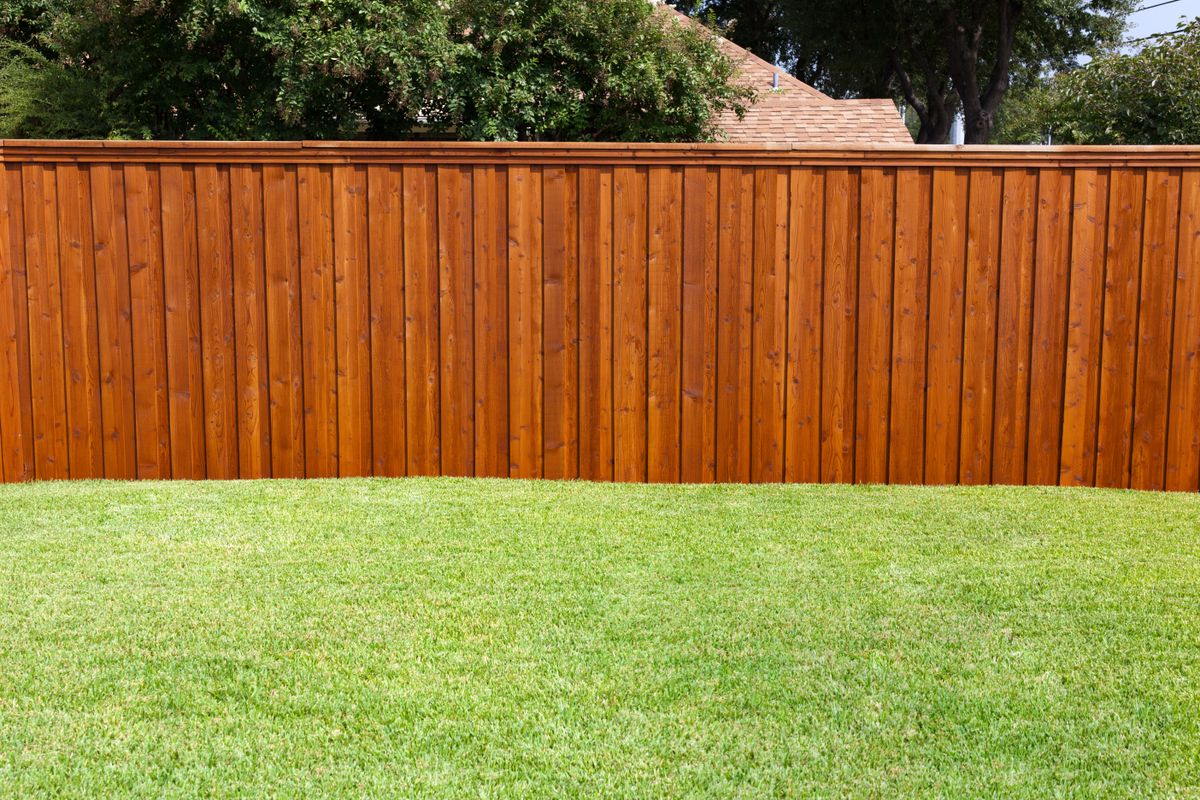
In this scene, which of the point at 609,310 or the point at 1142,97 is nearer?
the point at 609,310

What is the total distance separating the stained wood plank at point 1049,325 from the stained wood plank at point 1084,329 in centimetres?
3

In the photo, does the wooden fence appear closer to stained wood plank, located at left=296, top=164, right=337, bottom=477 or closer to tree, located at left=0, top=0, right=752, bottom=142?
stained wood plank, located at left=296, top=164, right=337, bottom=477

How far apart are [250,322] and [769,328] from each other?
2.59 meters

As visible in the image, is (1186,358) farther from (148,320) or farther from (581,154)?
(148,320)

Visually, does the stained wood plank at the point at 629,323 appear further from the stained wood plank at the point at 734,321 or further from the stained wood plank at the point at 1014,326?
the stained wood plank at the point at 1014,326

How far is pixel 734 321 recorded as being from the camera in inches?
234

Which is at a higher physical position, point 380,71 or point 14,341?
point 380,71

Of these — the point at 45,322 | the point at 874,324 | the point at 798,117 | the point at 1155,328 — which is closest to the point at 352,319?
the point at 45,322

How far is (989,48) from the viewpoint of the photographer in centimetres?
3003

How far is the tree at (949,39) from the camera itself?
2684 centimetres

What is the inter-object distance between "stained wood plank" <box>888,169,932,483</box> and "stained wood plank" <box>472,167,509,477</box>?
1.94 meters

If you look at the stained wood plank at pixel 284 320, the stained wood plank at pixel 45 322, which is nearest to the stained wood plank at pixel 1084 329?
the stained wood plank at pixel 284 320

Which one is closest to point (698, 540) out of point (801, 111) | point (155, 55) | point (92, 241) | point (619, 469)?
point (619, 469)

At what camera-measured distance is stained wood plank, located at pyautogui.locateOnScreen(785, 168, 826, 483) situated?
589cm
